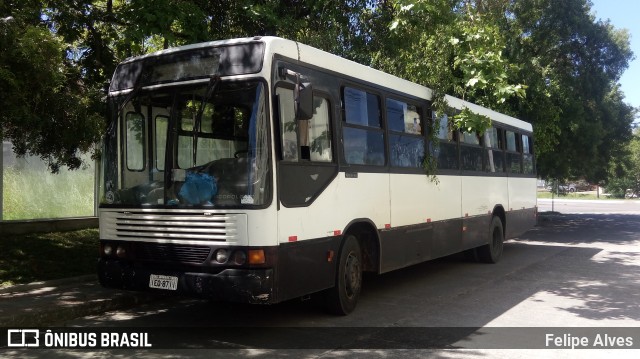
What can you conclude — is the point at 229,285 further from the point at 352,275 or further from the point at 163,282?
the point at 352,275

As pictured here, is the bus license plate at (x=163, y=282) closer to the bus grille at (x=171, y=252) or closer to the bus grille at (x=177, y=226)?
the bus grille at (x=171, y=252)

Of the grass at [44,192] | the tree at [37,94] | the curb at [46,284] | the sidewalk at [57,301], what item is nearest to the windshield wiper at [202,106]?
the tree at [37,94]

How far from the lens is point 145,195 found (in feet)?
20.4

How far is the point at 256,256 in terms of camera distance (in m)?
5.55

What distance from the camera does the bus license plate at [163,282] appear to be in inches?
227

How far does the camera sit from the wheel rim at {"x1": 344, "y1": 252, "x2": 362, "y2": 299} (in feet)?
23.0

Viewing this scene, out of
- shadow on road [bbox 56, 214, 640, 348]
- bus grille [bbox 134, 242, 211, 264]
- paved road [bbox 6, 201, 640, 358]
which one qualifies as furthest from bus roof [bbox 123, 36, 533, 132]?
paved road [bbox 6, 201, 640, 358]

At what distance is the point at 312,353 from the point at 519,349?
216 centimetres

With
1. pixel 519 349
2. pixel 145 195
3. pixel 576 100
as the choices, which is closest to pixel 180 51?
pixel 145 195

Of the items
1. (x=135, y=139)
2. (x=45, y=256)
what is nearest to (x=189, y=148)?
(x=135, y=139)

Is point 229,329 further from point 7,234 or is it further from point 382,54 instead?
point 7,234

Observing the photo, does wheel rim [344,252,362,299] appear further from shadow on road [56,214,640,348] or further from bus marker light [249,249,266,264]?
bus marker light [249,249,266,264]

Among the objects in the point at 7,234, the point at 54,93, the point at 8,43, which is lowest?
the point at 7,234

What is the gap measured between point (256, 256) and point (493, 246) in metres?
7.96
